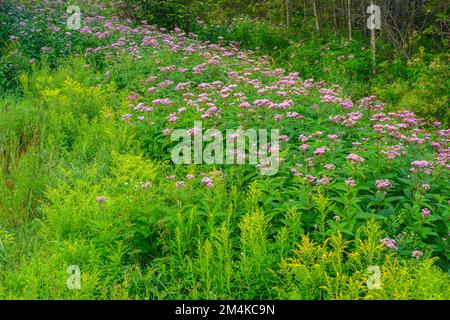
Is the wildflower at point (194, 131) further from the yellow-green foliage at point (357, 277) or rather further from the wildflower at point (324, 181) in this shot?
the yellow-green foliage at point (357, 277)

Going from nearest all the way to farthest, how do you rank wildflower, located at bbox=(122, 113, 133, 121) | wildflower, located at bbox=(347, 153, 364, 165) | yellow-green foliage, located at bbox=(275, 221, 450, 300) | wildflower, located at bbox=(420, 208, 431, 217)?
yellow-green foliage, located at bbox=(275, 221, 450, 300), wildflower, located at bbox=(420, 208, 431, 217), wildflower, located at bbox=(347, 153, 364, 165), wildflower, located at bbox=(122, 113, 133, 121)

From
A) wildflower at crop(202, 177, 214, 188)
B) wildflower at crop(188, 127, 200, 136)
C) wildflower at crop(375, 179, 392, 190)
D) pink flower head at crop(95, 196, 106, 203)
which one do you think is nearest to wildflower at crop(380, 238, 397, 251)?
wildflower at crop(375, 179, 392, 190)

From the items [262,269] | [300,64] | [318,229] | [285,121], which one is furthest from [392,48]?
[262,269]

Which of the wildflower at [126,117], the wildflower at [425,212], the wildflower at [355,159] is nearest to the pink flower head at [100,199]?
the wildflower at [355,159]

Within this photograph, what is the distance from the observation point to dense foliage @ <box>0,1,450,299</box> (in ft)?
10.3

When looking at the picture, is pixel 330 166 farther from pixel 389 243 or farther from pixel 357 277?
pixel 357 277

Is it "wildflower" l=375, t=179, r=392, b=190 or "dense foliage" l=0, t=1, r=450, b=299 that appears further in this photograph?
"wildflower" l=375, t=179, r=392, b=190

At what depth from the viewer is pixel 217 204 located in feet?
12.3

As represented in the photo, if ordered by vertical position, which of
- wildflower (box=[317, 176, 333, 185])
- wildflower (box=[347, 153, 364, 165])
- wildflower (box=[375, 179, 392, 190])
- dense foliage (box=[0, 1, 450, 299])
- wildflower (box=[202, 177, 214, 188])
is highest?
wildflower (box=[347, 153, 364, 165])

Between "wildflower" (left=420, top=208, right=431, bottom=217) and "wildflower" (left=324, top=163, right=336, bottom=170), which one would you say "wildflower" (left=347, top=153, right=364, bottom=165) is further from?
"wildflower" (left=420, top=208, right=431, bottom=217)

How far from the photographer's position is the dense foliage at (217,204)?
3.14 m

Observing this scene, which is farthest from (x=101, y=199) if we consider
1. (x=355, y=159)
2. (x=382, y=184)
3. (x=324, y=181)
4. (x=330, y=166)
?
(x=382, y=184)

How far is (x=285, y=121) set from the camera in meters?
5.23
